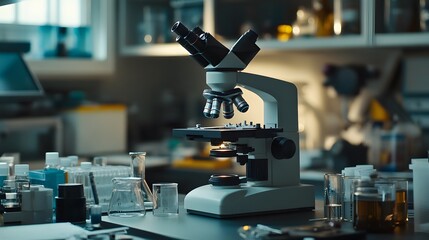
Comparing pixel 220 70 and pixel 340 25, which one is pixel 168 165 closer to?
pixel 340 25

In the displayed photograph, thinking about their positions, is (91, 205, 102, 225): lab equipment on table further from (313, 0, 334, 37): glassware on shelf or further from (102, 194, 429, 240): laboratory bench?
(313, 0, 334, 37): glassware on shelf

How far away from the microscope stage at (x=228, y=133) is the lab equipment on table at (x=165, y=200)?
16 cm

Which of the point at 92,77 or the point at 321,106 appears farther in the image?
the point at 92,77

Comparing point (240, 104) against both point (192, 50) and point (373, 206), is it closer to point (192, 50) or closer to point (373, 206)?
point (192, 50)

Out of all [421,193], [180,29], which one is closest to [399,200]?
[421,193]

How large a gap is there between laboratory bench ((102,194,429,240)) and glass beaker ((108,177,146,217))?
0.03 meters

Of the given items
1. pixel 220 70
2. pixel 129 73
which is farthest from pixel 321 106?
pixel 220 70

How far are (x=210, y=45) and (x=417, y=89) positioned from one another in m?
2.27

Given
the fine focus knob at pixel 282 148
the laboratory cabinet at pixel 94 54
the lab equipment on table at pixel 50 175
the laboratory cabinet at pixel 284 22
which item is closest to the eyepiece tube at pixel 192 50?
the fine focus knob at pixel 282 148

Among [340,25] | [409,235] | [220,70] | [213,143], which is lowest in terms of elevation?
[409,235]

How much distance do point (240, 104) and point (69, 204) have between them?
569 millimetres

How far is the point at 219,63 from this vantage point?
7.79ft

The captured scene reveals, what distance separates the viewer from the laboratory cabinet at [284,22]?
163 inches

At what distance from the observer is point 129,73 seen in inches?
219
